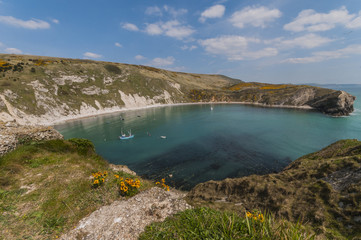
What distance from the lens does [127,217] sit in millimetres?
8219

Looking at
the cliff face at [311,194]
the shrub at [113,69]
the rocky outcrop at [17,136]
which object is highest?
the shrub at [113,69]

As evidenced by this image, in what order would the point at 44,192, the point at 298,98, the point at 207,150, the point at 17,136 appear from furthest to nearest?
the point at 298,98
the point at 207,150
the point at 17,136
the point at 44,192

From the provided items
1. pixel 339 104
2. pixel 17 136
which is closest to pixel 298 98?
pixel 339 104

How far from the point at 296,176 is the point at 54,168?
23.2 meters

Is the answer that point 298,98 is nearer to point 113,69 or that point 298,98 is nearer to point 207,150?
point 207,150

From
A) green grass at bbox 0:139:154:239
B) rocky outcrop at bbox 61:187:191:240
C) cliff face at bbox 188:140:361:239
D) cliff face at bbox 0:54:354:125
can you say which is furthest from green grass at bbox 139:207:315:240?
cliff face at bbox 0:54:354:125

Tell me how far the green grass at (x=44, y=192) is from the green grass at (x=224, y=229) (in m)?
5.14

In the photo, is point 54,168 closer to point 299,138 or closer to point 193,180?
point 193,180

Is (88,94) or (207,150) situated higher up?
(88,94)

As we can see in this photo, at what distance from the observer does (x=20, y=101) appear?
69.8 m

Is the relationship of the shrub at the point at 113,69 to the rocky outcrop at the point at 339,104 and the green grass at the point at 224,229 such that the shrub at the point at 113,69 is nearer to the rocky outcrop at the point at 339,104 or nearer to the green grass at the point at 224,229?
the green grass at the point at 224,229

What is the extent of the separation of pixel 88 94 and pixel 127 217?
11369 centimetres

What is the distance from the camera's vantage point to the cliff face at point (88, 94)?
7188 cm

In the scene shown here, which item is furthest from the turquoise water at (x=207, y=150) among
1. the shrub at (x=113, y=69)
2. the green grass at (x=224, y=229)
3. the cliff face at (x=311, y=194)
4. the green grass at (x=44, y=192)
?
the shrub at (x=113, y=69)
